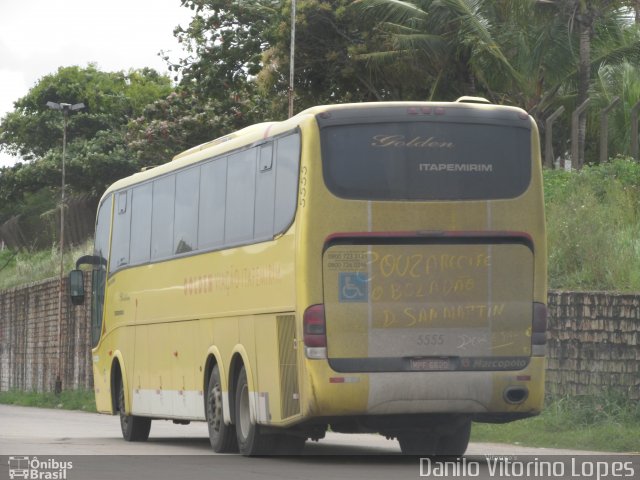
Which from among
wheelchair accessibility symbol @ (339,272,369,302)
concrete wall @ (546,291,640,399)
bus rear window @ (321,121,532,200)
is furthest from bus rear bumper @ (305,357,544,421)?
concrete wall @ (546,291,640,399)

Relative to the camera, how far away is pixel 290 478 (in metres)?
13.6

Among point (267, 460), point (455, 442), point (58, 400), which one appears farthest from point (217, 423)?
point (58, 400)

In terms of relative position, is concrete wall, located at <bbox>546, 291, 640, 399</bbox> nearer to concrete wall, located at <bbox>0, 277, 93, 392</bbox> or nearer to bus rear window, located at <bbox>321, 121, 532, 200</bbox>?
bus rear window, located at <bbox>321, 121, 532, 200</bbox>

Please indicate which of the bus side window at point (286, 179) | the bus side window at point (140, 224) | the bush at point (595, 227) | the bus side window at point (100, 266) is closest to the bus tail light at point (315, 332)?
the bus side window at point (286, 179)

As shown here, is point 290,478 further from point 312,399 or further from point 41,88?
point 41,88

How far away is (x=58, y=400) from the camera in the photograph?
43.0 metres

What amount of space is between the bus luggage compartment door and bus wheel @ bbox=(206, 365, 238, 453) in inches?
124

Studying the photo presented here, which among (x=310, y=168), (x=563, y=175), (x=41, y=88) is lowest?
(x=310, y=168)

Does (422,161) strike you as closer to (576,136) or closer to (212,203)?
(212,203)

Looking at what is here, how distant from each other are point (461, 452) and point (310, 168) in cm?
380

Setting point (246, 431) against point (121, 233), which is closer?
point (246, 431)

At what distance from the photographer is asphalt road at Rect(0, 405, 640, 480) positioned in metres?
14.2

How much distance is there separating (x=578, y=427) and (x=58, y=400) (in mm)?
24536

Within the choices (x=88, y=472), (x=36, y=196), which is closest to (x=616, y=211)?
(x=88, y=472)
